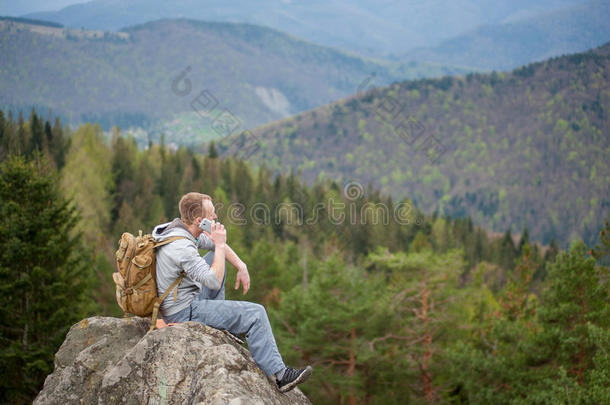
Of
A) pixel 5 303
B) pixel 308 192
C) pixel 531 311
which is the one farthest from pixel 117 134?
pixel 5 303

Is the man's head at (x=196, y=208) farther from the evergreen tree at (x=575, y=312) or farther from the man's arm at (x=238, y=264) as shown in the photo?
the evergreen tree at (x=575, y=312)

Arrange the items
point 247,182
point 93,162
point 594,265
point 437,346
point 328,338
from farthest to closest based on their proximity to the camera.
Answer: point 247,182 → point 93,162 → point 437,346 → point 328,338 → point 594,265

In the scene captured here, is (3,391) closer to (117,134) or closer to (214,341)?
(214,341)

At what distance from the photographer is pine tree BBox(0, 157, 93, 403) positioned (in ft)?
63.0

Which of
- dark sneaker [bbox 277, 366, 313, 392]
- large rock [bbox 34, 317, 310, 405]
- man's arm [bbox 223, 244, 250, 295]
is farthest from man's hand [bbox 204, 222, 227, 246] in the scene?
dark sneaker [bbox 277, 366, 313, 392]

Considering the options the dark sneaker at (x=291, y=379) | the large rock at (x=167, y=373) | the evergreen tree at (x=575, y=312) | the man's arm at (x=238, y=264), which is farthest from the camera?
the evergreen tree at (x=575, y=312)

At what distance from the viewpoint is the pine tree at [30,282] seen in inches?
→ 756

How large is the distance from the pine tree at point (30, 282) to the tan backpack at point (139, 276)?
12763 millimetres

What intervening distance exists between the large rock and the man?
0.66 feet

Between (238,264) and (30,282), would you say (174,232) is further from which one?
(30,282)

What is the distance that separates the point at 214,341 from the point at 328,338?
67.0ft

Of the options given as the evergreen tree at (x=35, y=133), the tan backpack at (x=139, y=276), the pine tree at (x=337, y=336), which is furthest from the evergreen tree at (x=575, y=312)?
the evergreen tree at (x=35, y=133)

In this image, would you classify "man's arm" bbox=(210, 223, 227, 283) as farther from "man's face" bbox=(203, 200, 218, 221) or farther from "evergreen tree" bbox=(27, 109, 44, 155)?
"evergreen tree" bbox=(27, 109, 44, 155)

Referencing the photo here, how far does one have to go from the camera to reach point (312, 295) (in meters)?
27.3
